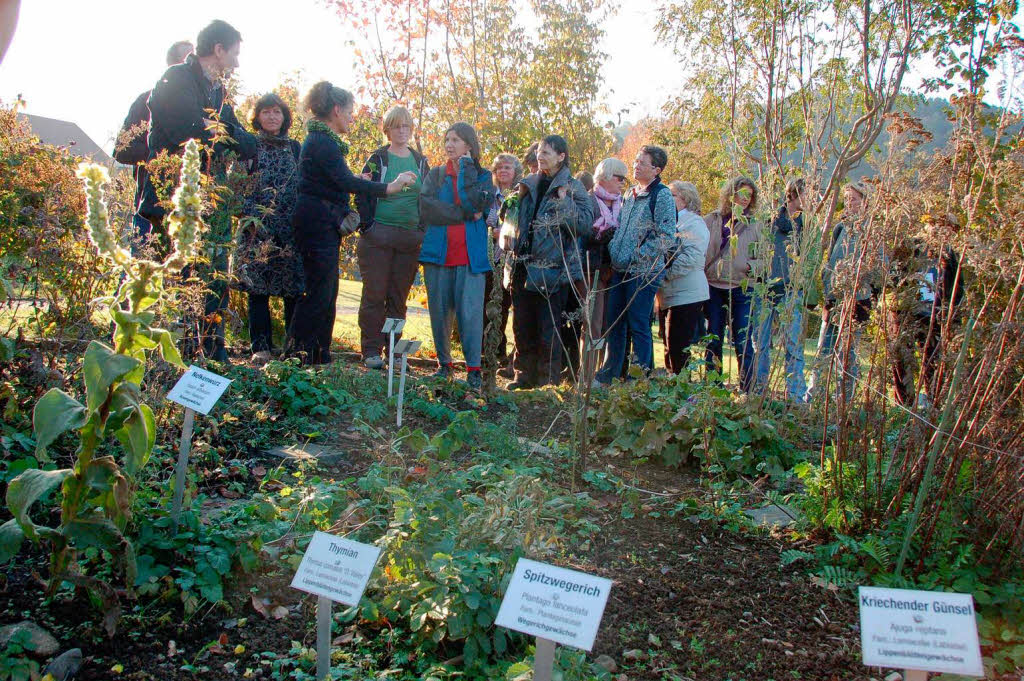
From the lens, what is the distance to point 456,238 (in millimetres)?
5816

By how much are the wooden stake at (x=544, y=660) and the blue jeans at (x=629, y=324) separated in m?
4.48

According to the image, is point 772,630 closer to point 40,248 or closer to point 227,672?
point 227,672

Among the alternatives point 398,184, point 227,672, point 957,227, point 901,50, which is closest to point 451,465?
point 227,672

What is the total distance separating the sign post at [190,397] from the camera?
2.55m

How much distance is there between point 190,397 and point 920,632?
7.20 ft

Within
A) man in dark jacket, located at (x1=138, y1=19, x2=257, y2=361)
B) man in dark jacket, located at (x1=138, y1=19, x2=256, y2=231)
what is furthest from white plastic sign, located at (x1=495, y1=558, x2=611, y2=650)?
man in dark jacket, located at (x1=138, y1=19, x2=256, y2=231)

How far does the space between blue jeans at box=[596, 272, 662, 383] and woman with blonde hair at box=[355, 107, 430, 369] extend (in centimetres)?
163

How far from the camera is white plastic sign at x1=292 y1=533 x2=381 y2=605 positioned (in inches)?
77.6

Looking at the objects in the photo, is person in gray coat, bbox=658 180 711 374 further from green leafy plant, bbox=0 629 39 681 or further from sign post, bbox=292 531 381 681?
green leafy plant, bbox=0 629 39 681

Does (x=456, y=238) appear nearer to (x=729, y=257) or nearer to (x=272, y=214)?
(x=272, y=214)

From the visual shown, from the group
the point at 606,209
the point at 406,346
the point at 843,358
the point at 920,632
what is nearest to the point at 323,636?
the point at 920,632

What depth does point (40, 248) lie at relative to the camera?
3.72m

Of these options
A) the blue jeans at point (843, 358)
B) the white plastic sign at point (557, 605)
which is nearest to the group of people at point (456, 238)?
the blue jeans at point (843, 358)

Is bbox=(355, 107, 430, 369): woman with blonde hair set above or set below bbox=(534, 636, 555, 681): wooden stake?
above
